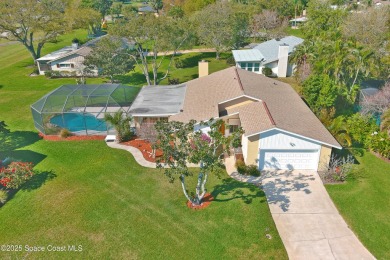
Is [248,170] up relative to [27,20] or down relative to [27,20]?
down

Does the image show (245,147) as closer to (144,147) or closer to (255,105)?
(255,105)

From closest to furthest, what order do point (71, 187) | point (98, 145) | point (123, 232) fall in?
point (123, 232), point (71, 187), point (98, 145)

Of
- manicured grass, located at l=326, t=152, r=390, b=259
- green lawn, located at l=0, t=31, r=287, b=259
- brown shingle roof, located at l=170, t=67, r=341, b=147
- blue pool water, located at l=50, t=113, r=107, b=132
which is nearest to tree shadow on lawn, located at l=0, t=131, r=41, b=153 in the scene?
green lawn, located at l=0, t=31, r=287, b=259

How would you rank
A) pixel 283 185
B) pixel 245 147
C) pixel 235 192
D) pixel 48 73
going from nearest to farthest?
pixel 235 192 → pixel 283 185 → pixel 245 147 → pixel 48 73

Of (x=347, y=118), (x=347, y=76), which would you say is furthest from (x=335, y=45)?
(x=347, y=118)

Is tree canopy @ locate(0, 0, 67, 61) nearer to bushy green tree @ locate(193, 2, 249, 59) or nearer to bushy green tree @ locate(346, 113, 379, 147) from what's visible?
bushy green tree @ locate(193, 2, 249, 59)

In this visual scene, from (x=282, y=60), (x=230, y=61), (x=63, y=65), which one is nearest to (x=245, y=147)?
(x=282, y=60)

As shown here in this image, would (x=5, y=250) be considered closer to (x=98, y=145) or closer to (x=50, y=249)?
(x=50, y=249)
